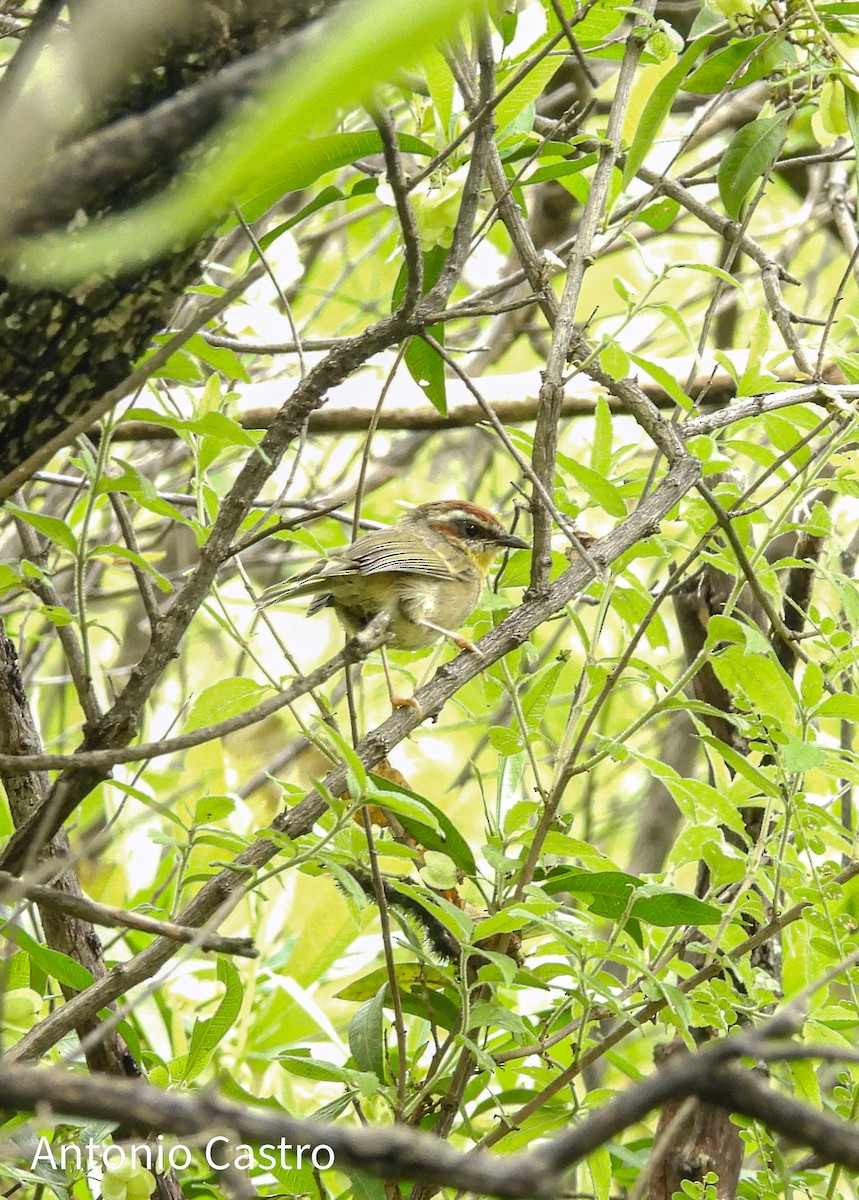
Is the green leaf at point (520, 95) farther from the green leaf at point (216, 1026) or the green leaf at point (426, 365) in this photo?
the green leaf at point (216, 1026)

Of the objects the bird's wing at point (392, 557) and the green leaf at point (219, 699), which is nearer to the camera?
the green leaf at point (219, 699)

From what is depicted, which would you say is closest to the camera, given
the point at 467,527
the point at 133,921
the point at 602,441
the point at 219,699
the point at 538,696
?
the point at 133,921

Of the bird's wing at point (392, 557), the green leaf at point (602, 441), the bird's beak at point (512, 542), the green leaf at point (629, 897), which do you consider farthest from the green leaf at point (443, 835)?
the bird's beak at point (512, 542)

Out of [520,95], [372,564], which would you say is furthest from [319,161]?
[372,564]

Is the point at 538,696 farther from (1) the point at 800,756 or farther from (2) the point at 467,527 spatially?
(2) the point at 467,527

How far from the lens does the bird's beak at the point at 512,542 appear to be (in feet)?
14.1

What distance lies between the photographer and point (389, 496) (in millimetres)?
7023

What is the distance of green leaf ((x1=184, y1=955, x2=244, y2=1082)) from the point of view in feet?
8.16

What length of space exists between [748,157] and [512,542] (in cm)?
191

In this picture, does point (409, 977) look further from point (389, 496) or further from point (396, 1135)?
point (389, 496)

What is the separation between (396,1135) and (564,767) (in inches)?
64.3

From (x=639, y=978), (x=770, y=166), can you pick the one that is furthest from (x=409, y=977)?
(x=770, y=166)

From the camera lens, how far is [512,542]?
14.6 feet

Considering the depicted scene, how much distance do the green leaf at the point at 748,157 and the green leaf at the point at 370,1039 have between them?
6.52ft
